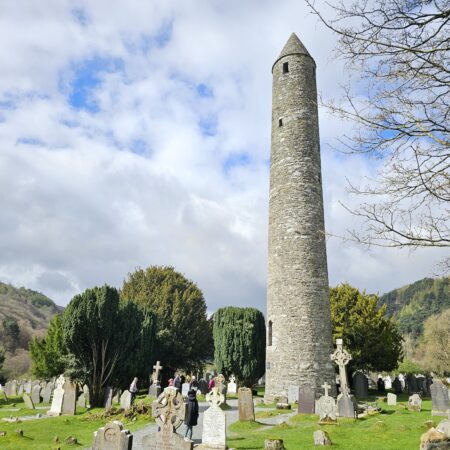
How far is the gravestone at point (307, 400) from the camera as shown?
46.3 feet

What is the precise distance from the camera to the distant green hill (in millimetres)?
82125

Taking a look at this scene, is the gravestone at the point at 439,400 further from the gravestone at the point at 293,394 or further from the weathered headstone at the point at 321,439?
the weathered headstone at the point at 321,439

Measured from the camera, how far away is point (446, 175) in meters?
5.23

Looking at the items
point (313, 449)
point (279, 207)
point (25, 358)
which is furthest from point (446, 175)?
point (25, 358)

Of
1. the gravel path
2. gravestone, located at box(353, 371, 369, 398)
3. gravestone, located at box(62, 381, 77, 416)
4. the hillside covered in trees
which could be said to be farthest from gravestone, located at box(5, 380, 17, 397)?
gravestone, located at box(353, 371, 369, 398)

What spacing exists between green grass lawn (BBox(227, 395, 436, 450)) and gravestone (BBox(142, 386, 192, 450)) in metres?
2.53

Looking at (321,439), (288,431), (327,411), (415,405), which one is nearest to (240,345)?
(415,405)

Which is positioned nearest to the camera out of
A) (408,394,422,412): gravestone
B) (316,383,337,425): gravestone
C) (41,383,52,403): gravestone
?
(316,383,337,425): gravestone

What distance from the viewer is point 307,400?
46.7ft

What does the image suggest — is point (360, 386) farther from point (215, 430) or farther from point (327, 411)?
point (215, 430)

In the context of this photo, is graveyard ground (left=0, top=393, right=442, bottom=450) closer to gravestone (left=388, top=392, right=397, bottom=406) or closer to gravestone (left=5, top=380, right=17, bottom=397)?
gravestone (left=388, top=392, right=397, bottom=406)

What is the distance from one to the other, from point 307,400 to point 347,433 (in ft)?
11.5

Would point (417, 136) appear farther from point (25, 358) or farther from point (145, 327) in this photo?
point (25, 358)

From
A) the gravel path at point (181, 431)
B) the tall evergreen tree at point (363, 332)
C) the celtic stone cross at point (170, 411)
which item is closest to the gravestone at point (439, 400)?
the gravel path at point (181, 431)
